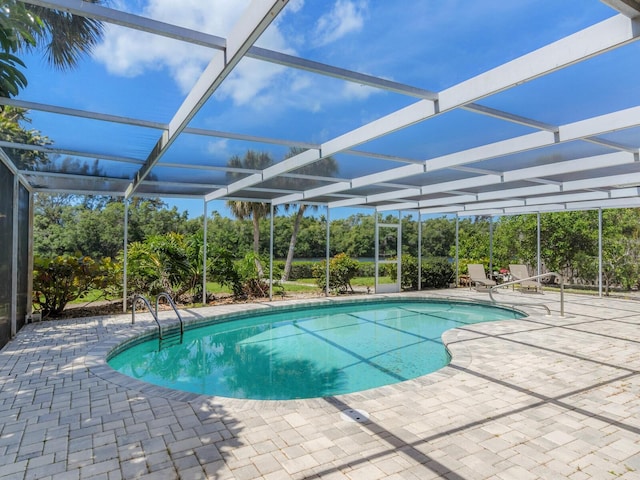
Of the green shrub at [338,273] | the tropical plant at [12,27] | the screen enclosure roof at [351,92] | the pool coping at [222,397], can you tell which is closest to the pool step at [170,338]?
the pool coping at [222,397]

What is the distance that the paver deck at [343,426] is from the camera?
124 inches

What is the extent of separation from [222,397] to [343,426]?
166cm

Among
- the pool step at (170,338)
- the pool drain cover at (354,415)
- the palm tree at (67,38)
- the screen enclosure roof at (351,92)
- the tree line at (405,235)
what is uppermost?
the palm tree at (67,38)

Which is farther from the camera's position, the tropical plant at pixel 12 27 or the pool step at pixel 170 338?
the pool step at pixel 170 338

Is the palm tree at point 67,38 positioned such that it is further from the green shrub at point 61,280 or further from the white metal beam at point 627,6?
the green shrub at point 61,280

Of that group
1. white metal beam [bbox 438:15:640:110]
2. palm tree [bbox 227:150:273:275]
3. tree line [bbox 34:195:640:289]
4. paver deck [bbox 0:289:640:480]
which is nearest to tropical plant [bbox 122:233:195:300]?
tree line [bbox 34:195:640:289]

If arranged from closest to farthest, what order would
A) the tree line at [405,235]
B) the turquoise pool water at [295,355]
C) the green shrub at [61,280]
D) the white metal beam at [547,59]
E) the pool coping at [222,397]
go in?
the white metal beam at [547,59] → the pool coping at [222,397] → the turquoise pool water at [295,355] → the green shrub at [61,280] → the tree line at [405,235]

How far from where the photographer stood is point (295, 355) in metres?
7.99

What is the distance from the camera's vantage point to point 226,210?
65.1ft

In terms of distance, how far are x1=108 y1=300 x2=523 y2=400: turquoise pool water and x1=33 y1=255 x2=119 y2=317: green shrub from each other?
10.1 feet

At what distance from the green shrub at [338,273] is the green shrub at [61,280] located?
25.4 ft

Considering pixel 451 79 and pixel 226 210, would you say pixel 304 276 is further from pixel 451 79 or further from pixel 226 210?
pixel 451 79

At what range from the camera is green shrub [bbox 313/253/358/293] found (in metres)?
15.2

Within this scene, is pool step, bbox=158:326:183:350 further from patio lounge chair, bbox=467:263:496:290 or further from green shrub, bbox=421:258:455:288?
patio lounge chair, bbox=467:263:496:290
